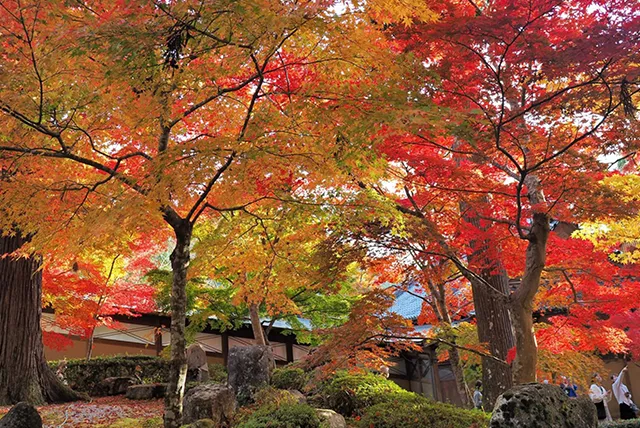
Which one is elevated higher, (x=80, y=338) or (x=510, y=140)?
(x=510, y=140)

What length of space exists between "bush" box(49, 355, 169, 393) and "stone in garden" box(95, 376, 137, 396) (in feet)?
1.23

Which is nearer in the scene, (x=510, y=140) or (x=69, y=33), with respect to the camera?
(x=69, y=33)

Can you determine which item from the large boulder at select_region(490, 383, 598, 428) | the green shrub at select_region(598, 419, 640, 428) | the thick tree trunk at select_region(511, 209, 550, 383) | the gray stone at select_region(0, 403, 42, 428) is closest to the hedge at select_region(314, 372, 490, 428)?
the thick tree trunk at select_region(511, 209, 550, 383)

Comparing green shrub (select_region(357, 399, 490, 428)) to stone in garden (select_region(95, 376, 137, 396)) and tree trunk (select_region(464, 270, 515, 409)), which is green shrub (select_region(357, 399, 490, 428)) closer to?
tree trunk (select_region(464, 270, 515, 409))

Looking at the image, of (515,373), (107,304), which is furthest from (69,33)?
(107,304)

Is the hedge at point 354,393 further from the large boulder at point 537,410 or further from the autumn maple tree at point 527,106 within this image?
the large boulder at point 537,410

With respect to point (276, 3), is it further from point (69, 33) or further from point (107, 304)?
point (107, 304)

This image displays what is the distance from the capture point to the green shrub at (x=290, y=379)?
10.7 metres

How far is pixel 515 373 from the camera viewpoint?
235 inches

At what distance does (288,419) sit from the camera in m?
5.90

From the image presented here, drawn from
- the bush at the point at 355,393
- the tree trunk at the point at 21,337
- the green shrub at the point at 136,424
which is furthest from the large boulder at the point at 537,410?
the tree trunk at the point at 21,337

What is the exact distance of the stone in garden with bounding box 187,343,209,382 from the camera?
13.5m

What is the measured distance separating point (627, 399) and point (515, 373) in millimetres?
7970

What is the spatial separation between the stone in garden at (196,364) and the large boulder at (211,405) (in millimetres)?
6140
